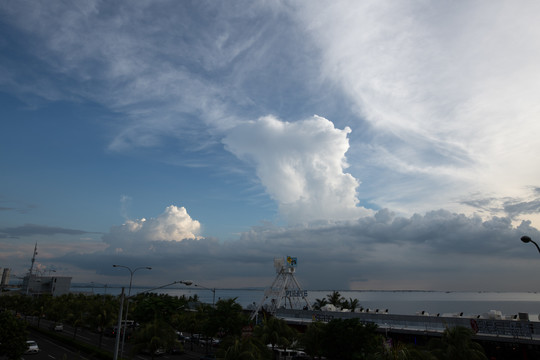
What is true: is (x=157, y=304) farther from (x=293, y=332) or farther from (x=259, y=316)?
(x=293, y=332)

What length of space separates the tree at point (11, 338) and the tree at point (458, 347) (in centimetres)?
3806

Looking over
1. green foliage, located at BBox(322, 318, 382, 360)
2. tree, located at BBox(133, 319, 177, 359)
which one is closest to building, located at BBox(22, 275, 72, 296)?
tree, located at BBox(133, 319, 177, 359)

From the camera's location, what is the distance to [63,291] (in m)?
169

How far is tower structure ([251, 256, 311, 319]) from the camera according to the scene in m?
74.9

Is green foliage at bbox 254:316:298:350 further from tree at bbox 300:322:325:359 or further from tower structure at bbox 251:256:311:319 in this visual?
tower structure at bbox 251:256:311:319

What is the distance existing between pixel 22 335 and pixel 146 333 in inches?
467

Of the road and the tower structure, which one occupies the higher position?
the tower structure

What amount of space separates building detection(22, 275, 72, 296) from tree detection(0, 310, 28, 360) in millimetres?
154804

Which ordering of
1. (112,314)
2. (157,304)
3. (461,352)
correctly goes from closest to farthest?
1. (461,352)
2. (112,314)
3. (157,304)

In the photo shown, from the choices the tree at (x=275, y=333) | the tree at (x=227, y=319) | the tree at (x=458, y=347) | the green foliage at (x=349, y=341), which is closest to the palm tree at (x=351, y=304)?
the tree at (x=227, y=319)

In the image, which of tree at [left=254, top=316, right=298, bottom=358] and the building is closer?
tree at [left=254, top=316, right=298, bottom=358]

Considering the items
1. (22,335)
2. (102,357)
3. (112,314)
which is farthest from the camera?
(112,314)

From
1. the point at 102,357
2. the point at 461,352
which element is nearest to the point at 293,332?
the point at 461,352

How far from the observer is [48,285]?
16938 centimetres
